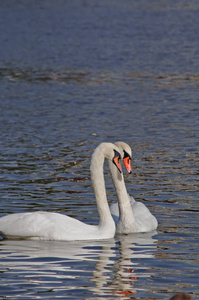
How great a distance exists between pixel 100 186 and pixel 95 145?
5.74 m

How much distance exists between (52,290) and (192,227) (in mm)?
3150

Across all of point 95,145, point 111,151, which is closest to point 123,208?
point 111,151

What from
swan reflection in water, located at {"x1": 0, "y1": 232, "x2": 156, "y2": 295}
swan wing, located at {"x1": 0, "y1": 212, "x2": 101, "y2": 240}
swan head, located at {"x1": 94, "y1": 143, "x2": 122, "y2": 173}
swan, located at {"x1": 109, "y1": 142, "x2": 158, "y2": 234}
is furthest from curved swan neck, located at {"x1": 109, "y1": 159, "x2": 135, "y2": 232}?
swan wing, located at {"x1": 0, "y1": 212, "x2": 101, "y2": 240}

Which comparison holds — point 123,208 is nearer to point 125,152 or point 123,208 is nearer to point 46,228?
point 125,152

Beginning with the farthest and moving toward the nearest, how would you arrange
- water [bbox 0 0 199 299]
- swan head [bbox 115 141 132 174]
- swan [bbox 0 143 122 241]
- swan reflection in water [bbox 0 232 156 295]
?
swan head [bbox 115 141 132 174] < swan [bbox 0 143 122 241] < water [bbox 0 0 199 299] < swan reflection in water [bbox 0 232 156 295]

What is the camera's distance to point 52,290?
7566mm

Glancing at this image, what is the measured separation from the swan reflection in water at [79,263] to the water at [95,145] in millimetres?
11

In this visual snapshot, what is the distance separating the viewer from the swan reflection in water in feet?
25.6

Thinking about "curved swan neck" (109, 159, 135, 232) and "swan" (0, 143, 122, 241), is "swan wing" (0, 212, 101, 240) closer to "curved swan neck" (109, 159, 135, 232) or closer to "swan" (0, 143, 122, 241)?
"swan" (0, 143, 122, 241)

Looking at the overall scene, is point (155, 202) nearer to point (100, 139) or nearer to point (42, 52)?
point (100, 139)

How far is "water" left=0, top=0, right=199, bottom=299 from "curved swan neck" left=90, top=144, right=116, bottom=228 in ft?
0.98

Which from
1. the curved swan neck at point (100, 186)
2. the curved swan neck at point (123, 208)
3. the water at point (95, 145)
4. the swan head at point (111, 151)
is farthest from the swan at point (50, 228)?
the swan head at point (111, 151)

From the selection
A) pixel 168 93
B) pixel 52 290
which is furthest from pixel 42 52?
pixel 52 290

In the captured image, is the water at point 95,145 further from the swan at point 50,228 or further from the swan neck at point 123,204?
the swan neck at point 123,204
